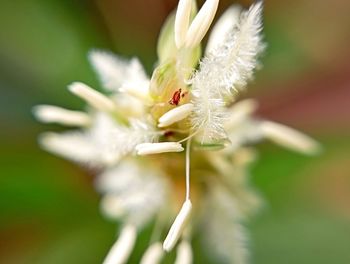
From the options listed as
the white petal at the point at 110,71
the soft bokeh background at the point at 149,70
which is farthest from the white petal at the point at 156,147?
the soft bokeh background at the point at 149,70

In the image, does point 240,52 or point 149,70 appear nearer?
point 240,52

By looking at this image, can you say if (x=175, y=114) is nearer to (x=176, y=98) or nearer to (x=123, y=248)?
(x=176, y=98)

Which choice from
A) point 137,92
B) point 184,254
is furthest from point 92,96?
point 184,254

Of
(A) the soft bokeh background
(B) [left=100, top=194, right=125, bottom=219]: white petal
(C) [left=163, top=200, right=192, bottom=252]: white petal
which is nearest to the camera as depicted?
(C) [left=163, top=200, right=192, bottom=252]: white petal

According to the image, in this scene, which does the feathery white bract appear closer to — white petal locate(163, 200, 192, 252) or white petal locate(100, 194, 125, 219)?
white petal locate(163, 200, 192, 252)

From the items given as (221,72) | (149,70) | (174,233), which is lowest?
(174,233)

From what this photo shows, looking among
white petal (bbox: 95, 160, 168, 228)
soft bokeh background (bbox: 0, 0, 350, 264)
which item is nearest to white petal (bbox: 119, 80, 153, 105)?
white petal (bbox: 95, 160, 168, 228)
